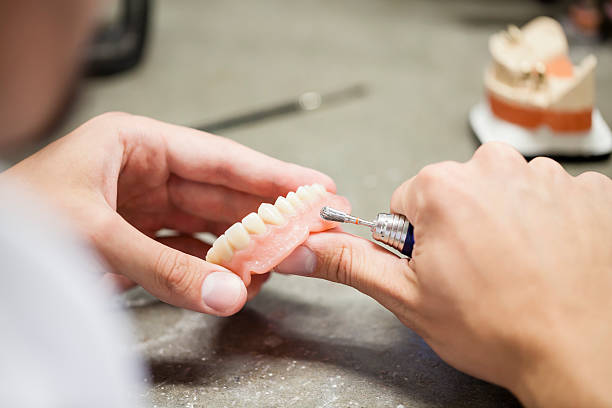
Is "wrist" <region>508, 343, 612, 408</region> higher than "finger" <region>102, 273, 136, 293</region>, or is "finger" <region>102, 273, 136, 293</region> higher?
"wrist" <region>508, 343, 612, 408</region>

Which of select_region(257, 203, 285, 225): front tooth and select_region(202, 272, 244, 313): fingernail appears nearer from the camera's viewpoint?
select_region(202, 272, 244, 313): fingernail

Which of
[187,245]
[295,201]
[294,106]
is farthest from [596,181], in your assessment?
[294,106]

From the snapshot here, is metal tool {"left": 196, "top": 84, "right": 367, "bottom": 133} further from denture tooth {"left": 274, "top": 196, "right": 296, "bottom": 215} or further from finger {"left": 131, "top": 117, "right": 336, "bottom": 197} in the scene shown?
denture tooth {"left": 274, "top": 196, "right": 296, "bottom": 215}

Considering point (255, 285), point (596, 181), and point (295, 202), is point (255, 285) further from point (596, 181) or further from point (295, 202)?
point (596, 181)

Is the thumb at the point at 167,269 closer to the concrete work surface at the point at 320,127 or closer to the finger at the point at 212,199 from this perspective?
the concrete work surface at the point at 320,127

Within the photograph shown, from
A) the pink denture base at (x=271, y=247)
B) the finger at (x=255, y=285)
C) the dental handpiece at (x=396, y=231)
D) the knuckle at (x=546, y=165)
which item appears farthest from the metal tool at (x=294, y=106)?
the knuckle at (x=546, y=165)

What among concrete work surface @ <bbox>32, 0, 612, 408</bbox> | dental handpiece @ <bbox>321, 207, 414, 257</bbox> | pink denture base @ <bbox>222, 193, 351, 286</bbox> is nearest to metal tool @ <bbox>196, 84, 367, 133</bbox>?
concrete work surface @ <bbox>32, 0, 612, 408</bbox>

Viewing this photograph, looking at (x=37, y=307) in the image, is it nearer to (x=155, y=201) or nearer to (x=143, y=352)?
(x=143, y=352)
